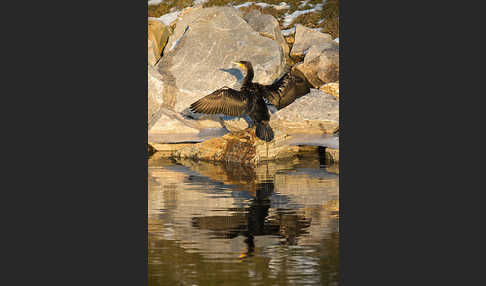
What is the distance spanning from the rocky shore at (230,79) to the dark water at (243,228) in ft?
6.28

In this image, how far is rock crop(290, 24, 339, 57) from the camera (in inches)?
642

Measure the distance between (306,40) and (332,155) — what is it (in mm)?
6333

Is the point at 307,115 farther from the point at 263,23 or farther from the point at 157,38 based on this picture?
the point at 157,38

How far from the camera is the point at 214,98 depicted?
415 inches

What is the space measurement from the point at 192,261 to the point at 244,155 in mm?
5686

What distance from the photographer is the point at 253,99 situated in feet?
35.8

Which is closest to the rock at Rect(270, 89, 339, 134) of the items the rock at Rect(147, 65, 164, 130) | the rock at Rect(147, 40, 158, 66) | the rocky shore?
the rocky shore

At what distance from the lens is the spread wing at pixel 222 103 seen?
34.4 ft

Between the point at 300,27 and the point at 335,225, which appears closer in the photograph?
the point at 335,225

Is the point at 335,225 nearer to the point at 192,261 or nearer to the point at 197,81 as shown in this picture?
the point at 192,261

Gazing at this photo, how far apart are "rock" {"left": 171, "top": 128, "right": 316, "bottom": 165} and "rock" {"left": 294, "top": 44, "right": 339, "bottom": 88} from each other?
395 centimetres

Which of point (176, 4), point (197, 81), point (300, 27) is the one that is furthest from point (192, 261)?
point (300, 27)

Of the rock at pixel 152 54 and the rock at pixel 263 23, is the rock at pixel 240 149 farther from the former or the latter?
the rock at pixel 263 23

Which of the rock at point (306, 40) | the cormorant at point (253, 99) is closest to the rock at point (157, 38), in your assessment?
the rock at point (306, 40)
